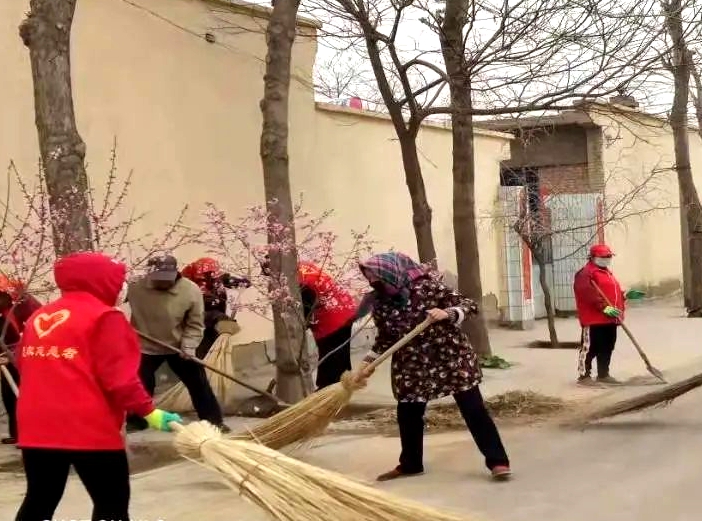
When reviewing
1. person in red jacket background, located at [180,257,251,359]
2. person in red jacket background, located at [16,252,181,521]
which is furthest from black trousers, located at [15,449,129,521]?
person in red jacket background, located at [180,257,251,359]

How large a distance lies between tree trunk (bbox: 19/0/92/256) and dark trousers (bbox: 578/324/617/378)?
4924 millimetres

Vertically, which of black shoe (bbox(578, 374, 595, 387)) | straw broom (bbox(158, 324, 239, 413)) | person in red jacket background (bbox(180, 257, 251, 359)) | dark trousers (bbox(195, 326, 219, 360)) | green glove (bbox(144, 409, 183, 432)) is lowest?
black shoe (bbox(578, 374, 595, 387))

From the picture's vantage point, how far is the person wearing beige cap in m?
7.11

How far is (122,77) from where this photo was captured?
931 centimetres

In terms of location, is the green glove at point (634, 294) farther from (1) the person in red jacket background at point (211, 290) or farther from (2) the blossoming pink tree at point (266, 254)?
(1) the person in red jacket background at point (211, 290)

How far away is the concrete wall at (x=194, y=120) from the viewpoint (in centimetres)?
892

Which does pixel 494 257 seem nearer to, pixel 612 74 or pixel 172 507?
pixel 612 74

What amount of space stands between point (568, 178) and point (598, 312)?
10.8 m

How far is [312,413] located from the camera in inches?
209

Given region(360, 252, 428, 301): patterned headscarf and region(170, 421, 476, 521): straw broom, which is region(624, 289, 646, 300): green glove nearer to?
region(360, 252, 428, 301): patterned headscarf

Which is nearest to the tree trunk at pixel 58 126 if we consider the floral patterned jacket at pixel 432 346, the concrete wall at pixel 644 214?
the floral patterned jacket at pixel 432 346

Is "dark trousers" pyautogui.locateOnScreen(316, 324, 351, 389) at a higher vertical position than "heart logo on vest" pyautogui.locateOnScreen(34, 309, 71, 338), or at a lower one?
lower

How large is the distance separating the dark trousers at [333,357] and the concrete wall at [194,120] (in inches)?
95.6

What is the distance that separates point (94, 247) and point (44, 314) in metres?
2.65
